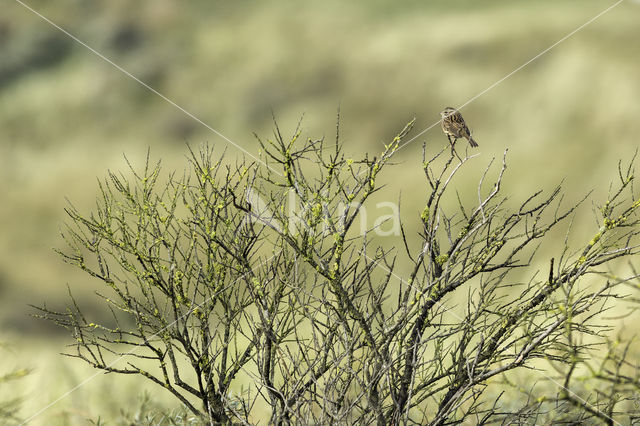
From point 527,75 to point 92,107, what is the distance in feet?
146

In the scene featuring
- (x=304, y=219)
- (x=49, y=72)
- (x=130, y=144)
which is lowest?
(x=304, y=219)

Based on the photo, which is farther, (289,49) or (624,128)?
(289,49)

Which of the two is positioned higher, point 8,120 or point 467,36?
point 8,120

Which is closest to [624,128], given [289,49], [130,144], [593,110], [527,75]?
[593,110]

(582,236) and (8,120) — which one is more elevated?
(8,120)

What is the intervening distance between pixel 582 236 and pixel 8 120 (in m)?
58.6

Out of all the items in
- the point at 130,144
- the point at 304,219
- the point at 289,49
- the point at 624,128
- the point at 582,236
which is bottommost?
the point at 304,219

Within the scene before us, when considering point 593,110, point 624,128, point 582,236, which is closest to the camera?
point 582,236

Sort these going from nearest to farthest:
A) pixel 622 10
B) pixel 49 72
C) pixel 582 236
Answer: pixel 582 236 < pixel 622 10 < pixel 49 72

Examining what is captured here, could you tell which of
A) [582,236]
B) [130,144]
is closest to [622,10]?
[582,236]

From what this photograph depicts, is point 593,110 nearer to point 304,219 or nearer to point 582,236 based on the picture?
point 582,236

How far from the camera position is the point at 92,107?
244 ft

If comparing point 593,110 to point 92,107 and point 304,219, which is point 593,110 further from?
point 92,107

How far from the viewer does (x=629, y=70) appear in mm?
46781
